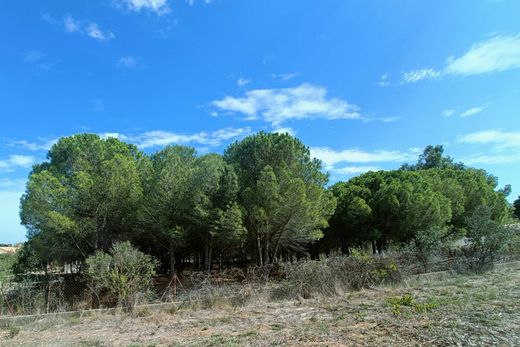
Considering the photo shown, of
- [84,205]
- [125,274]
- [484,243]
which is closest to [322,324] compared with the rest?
[125,274]

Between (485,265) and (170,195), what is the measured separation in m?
13.4

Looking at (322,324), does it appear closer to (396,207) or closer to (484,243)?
(484,243)

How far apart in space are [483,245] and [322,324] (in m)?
11.7

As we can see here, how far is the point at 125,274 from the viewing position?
1166 cm

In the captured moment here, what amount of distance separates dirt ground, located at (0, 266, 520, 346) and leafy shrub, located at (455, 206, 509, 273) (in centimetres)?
414

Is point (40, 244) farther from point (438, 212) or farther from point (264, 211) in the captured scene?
point (438, 212)

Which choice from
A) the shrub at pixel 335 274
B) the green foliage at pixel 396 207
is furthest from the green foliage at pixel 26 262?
the shrub at pixel 335 274

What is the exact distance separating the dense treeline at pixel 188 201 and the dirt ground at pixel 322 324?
20.5ft

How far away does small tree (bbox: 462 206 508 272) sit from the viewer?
1653 centimetres

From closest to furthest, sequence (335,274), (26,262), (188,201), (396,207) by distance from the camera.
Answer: (335,274) → (188,201) → (396,207) → (26,262)

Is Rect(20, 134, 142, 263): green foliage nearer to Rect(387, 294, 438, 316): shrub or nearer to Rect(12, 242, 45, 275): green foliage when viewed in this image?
Rect(12, 242, 45, 275): green foliage

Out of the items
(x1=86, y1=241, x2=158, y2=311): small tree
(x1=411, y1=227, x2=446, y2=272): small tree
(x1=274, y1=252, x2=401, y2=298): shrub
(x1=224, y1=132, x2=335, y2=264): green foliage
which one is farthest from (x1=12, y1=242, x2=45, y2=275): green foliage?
(x1=411, y1=227, x2=446, y2=272): small tree

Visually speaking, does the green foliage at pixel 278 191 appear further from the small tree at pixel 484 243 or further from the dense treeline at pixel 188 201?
the small tree at pixel 484 243

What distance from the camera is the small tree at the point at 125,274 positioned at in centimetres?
1148
